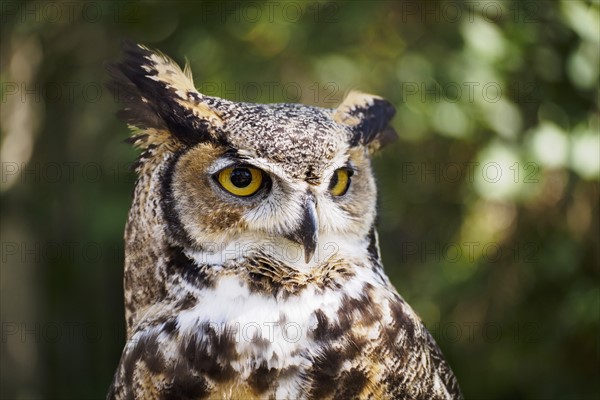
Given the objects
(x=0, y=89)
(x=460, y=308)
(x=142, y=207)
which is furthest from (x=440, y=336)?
(x=0, y=89)

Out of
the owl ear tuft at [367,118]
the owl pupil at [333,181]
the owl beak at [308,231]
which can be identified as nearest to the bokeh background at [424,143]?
the owl ear tuft at [367,118]

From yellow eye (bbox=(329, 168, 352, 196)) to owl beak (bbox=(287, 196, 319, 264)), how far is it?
4.9 inches

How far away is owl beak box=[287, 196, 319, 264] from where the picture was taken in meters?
1.67

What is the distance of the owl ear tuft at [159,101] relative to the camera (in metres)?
1.73

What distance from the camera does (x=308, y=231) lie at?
1.67 metres

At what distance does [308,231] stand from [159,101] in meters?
0.50

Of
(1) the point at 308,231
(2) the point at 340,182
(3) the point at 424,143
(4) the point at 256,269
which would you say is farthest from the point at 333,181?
(3) the point at 424,143

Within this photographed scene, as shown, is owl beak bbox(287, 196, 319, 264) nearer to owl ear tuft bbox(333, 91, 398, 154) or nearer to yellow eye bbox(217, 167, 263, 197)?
yellow eye bbox(217, 167, 263, 197)

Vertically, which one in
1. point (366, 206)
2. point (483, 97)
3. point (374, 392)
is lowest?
point (374, 392)

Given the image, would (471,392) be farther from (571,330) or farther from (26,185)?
(26,185)

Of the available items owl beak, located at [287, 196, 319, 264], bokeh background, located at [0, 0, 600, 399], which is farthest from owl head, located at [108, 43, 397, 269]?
bokeh background, located at [0, 0, 600, 399]

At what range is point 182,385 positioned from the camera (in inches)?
63.8

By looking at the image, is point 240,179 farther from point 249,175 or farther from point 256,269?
point 256,269

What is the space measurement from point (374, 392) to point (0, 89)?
11.4ft
